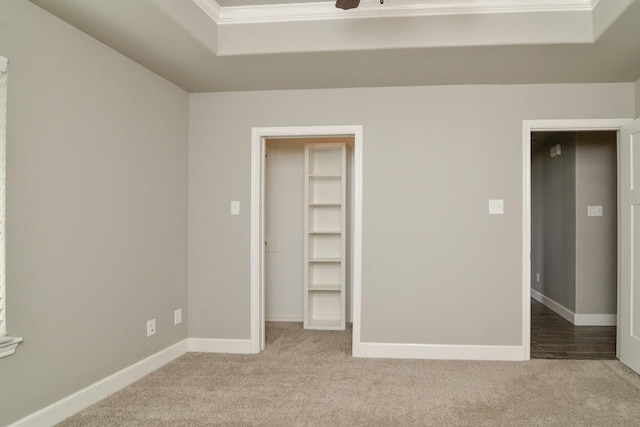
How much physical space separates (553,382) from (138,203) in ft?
11.0

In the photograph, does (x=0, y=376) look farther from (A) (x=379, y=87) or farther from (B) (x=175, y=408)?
(A) (x=379, y=87)

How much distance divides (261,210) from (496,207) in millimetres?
2073

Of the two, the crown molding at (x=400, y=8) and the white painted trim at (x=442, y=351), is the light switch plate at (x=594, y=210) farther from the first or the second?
the crown molding at (x=400, y=8)

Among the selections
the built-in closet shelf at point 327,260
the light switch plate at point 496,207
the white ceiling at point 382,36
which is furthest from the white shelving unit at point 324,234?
the white ceiling at point 382,36

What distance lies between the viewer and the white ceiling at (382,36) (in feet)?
8.53

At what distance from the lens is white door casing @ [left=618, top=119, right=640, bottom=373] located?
3195 millimetres

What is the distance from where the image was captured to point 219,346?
373 centimetres

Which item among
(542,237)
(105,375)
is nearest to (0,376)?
(105,375)

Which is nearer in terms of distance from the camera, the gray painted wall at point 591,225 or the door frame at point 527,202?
the door frame at point 527,202

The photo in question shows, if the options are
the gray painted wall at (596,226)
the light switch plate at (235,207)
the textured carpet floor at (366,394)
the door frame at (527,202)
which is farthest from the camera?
the gray painted wall at (596,226)

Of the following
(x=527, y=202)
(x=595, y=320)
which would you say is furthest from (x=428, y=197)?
(x=595, y=320)

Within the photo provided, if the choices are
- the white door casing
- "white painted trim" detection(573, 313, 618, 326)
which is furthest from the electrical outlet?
"white painted trim" detection(573, 313, 618, 326)

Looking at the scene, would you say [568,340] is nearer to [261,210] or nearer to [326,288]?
[326,288]

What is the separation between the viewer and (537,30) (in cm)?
271
